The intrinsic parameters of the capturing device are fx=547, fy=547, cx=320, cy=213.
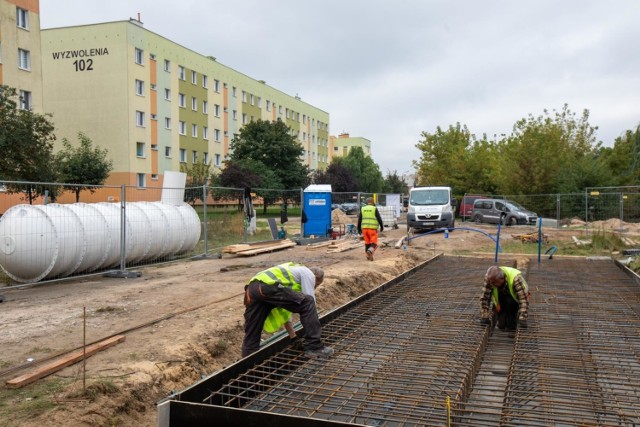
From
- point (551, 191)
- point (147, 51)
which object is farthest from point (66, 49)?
point (551, 191)

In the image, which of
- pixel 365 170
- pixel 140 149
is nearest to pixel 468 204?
pixel 140 149

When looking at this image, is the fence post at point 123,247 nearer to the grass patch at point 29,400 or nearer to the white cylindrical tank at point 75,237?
the white cylindrical tank at point 75,237

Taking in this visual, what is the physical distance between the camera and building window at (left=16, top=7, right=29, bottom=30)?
26.4m

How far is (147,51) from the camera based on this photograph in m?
35.6

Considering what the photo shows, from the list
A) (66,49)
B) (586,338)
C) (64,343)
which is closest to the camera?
(64,343)

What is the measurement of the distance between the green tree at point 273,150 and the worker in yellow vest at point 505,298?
35421 mm

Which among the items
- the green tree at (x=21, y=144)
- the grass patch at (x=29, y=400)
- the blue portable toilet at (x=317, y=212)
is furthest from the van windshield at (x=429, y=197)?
the grass patch at (x=29, y=400)

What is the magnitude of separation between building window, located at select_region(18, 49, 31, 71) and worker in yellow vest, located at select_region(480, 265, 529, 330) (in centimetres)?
2696

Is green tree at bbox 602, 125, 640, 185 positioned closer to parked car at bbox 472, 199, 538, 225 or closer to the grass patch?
parked car at bbox 472, 199, 538, 225

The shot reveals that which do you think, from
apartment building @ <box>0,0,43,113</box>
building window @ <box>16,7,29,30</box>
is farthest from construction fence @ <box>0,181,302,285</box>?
building window @ <box>16,7,29,30</box>

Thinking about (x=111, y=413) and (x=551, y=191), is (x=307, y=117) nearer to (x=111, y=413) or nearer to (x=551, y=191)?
(x=551, y=191)

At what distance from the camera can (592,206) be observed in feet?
77.5

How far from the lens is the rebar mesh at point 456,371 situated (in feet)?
13.5

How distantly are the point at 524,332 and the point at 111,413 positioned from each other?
15.3ft
